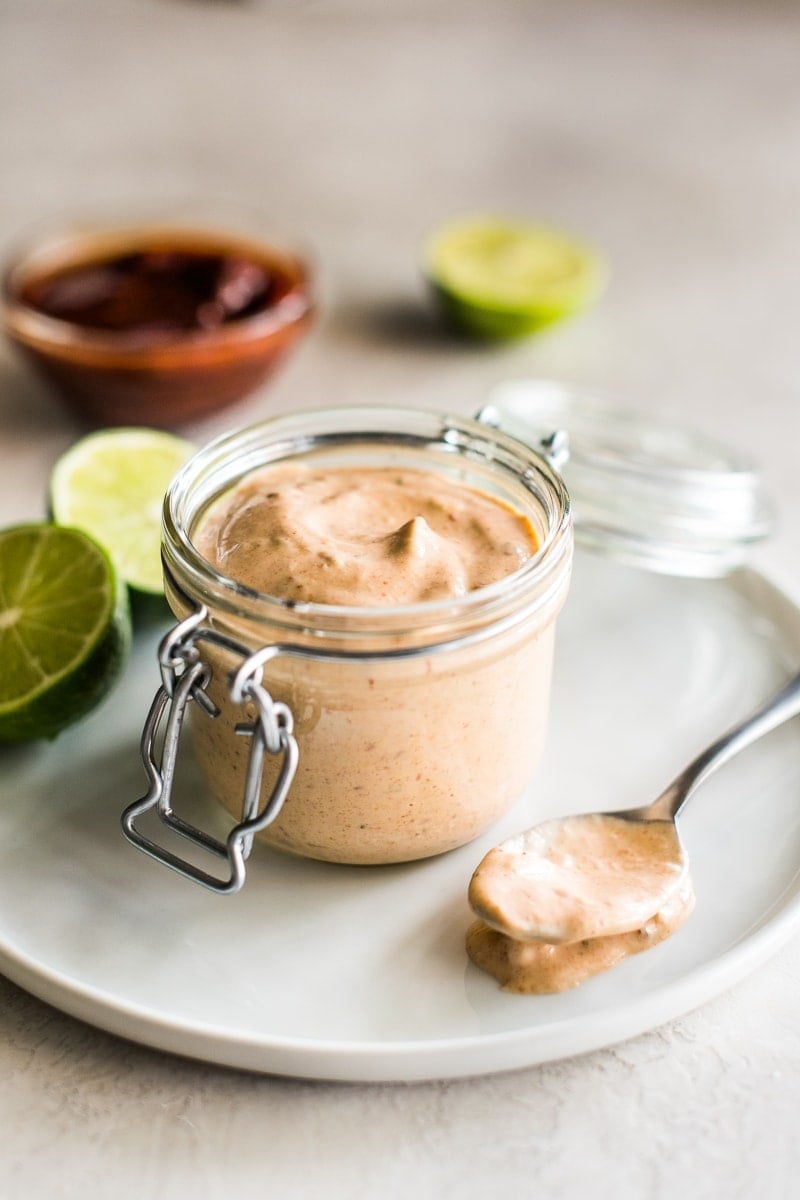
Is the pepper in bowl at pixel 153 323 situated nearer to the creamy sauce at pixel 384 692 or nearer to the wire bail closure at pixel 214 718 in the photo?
the creamy sauce at pixel 384 692

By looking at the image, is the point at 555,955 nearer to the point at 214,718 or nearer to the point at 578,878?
the point at 578,878

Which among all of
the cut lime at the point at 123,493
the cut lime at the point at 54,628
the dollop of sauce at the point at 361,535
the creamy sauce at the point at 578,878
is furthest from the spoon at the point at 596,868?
the cut lime at the point at 123,493

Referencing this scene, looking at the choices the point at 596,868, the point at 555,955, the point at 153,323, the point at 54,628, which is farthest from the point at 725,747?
the point at 153,323

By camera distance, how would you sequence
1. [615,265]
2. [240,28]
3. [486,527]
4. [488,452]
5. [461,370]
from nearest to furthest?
[486,527] < [488,452] < [461,370] < [615,265] < [240,28]

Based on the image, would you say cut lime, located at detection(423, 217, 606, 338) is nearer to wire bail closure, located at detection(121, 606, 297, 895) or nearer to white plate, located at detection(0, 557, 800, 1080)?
white plate, located at detection(0, 557, 800, 1080)

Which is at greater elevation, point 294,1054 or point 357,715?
point 357,715

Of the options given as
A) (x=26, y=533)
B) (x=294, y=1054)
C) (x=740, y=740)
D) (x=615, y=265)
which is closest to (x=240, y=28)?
(x=615, y=265)

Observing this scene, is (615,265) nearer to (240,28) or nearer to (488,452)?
(488,452)
